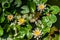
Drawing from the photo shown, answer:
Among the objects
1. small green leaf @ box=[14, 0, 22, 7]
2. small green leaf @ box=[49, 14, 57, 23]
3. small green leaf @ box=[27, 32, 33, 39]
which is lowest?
small green leaf @ box=[27, 32, 33, 39]

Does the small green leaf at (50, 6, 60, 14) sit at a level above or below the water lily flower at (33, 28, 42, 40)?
above

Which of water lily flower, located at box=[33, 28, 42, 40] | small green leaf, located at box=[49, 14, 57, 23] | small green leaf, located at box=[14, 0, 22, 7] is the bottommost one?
water lily flower, located at box=[33, 28, 42, 40]

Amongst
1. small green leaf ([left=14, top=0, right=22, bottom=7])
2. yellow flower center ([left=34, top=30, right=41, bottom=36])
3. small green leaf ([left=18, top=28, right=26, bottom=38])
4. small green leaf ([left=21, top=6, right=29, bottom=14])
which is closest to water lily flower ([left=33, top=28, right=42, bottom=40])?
yellow flower center ([left=34, top=30, right=41, bottom=36])

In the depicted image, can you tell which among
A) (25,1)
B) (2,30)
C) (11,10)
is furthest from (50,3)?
(2,30)

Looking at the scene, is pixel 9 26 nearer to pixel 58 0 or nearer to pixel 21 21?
pixel 21 21

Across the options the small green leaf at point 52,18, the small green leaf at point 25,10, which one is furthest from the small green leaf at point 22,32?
the small green leaf at point 52,18

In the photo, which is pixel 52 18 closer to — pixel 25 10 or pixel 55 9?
pixel 55 9

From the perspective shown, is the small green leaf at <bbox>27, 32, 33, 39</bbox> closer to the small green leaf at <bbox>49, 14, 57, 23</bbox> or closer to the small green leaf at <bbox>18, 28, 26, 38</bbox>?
the small green leaf at <bbox>18, 28, 26, 38</bbox>

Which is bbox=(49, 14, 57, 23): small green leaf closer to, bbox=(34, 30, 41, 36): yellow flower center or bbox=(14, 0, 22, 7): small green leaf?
bbox=(34, 30, 41, 36): yellow flower center

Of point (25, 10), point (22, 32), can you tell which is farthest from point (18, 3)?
point (22, 32)

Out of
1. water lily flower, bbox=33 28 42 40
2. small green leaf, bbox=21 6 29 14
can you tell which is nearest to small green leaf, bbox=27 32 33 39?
water lily flower, bbox=33 28 42 40

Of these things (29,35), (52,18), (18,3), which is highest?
(18,3)
